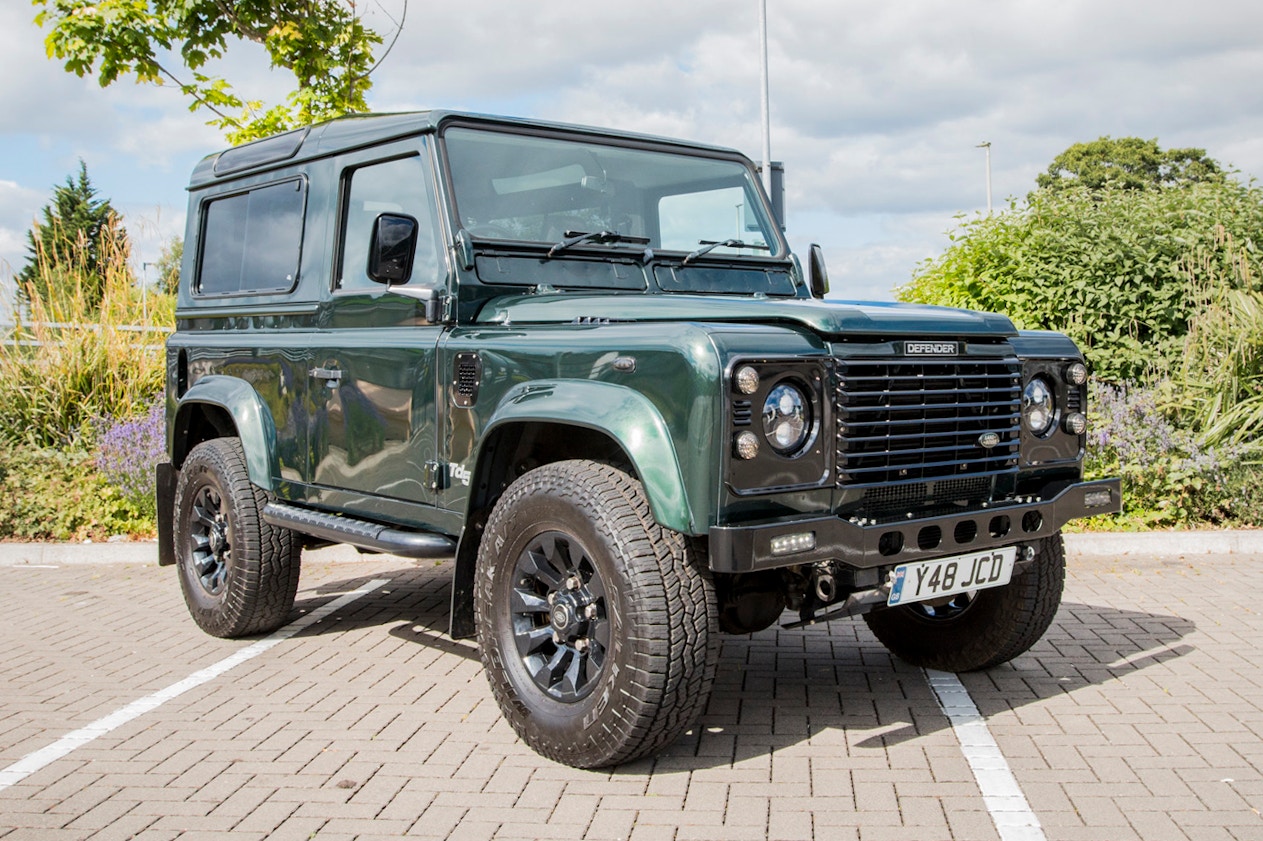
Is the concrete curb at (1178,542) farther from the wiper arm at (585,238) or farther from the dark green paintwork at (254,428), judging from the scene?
the dark green paintwork at (254,428)

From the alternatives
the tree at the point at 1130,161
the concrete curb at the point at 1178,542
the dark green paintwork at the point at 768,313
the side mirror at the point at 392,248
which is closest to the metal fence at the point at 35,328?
the side mirror at the point at 392,248

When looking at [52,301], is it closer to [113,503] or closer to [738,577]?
[113,503]

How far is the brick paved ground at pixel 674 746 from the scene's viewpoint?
11.9 feet

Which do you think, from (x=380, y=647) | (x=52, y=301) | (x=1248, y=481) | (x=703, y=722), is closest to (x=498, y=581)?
(x=703, y=722)

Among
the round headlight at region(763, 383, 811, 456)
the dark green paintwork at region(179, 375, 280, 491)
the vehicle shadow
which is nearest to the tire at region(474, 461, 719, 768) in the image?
the vehicle shadow

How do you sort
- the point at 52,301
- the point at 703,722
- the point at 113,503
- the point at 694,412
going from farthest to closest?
the point at 52,301, the point at 113,503, the point at 703,722, the point at 694,412

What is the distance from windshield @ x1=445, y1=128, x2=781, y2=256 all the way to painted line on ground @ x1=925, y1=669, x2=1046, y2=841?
2.17 m

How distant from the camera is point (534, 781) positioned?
3990 millimetres

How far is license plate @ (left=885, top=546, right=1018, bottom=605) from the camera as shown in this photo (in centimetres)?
391

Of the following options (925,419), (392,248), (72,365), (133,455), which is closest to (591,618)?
(925,419)

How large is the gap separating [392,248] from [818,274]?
6.92 ft

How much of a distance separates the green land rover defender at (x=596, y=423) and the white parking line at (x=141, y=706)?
0.18m

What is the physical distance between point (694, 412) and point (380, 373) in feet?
6.25

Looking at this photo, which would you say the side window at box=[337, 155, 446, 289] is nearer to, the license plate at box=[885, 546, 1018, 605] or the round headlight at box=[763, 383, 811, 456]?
the round headlight at box=[763, 383, 811, 456]
